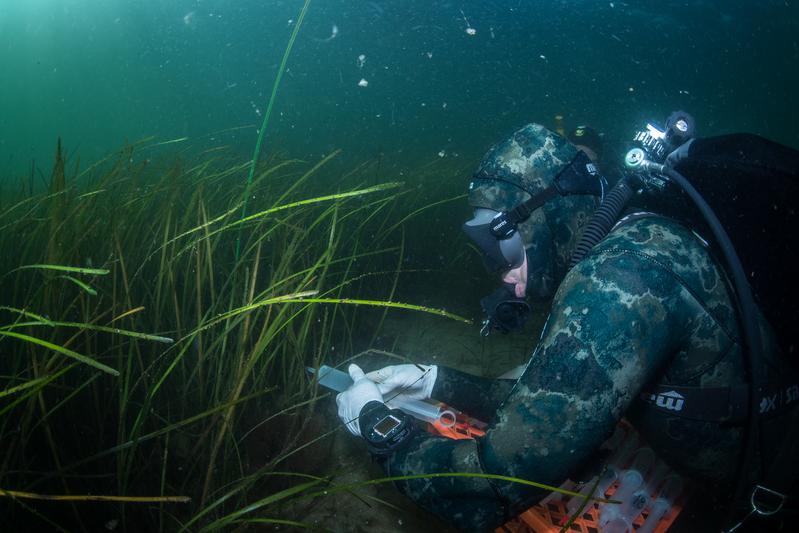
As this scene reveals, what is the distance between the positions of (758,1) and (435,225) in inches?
1479

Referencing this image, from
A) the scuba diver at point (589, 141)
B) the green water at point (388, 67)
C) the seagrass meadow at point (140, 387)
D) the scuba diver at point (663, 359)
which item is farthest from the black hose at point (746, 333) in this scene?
the green water at point (388, 67)

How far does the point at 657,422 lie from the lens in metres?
1.70

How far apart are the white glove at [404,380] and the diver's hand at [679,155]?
1706 mm

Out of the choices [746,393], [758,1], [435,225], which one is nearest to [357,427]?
[746,393]

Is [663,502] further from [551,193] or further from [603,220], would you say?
[551,193]

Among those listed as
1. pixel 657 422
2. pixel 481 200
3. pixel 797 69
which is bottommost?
pixel 797 69

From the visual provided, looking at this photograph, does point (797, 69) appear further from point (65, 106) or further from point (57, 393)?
point (65, 106)

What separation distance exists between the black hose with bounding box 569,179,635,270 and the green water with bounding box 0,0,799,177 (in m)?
39.1

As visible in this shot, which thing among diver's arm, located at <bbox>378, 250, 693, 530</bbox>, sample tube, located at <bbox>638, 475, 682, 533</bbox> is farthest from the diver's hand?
sample tube, located at <bbox>638, 475, 682, 533</bbox>

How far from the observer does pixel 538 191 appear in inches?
81.4

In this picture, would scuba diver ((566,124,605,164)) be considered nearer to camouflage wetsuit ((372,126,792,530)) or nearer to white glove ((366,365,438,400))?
camouflage wetsuit ((372,126,792,530))

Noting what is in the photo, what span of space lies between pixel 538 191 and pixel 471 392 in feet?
4.39

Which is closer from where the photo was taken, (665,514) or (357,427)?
(665,514)

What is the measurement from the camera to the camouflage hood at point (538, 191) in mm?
2047
